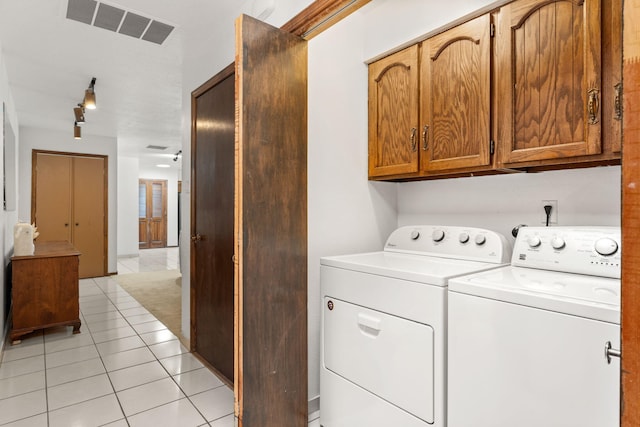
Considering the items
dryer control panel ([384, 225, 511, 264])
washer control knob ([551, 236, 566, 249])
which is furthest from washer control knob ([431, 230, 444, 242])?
washer control knob ([551, 236, 566, 249])

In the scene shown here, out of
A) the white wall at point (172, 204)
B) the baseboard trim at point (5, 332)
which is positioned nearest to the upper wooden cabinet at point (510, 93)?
the baseboard trim at point (5, 332)

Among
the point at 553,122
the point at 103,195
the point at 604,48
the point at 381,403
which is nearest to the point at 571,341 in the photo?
the point at 381,403

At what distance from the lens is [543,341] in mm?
1073

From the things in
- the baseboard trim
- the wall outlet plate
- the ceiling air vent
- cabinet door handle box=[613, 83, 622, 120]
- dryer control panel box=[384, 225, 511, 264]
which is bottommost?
the baseboard trim

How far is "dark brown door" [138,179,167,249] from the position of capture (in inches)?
416

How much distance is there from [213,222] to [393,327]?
5.24ft

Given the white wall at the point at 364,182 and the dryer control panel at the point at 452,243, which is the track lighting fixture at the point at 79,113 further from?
the dryer control panel at the point at 452,243

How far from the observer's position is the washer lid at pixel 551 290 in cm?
100

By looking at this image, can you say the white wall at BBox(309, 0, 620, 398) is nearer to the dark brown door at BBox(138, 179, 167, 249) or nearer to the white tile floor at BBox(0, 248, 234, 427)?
the white tile floor at BBox(0, 248, 234, 427)

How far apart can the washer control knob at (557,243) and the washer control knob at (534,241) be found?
0.06m

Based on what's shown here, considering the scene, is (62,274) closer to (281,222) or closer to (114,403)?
(114,403)

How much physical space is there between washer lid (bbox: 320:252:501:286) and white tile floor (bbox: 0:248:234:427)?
3.90ft

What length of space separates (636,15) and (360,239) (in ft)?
5.87

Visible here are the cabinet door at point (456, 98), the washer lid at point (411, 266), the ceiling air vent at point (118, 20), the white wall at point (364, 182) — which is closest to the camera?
the washer lid at point (411, 266)
